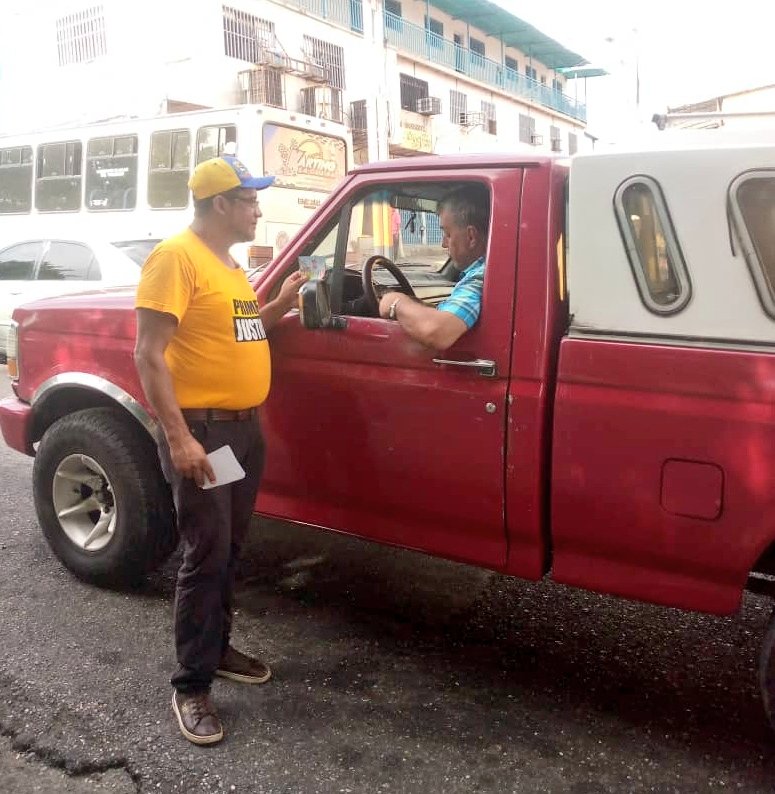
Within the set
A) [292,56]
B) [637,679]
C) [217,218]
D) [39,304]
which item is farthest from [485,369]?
[292,56]

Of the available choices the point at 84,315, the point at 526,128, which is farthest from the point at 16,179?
the point at 526,128

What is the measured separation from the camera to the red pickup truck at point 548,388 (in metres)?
2.19

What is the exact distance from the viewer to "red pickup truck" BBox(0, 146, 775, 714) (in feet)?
7.20

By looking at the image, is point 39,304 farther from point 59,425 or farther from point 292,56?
point 292,56

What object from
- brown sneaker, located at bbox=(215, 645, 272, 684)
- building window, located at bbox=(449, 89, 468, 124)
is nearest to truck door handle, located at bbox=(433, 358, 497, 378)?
brown sneaker, located at bbox=(215, 645, 272, 684)

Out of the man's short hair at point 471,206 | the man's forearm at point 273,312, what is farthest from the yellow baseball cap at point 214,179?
the man's short hair at point 471,206

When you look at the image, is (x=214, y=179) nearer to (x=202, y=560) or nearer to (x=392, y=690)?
(x=202, y=560)

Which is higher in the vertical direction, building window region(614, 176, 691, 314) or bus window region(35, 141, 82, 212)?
bus window region(35, 141, 82, 212)

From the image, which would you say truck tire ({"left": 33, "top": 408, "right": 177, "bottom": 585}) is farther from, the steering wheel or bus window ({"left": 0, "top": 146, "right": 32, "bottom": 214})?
bus window ({"left": 0, "top": 146, "right": 32, "bottom": 214})

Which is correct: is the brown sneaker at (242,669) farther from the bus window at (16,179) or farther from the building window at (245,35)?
the building window at (245,35)

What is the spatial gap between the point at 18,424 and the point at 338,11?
932 inches

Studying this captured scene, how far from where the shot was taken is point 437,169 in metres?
2.72

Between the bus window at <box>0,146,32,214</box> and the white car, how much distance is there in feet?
12.5

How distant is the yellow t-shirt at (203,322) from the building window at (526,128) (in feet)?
109
